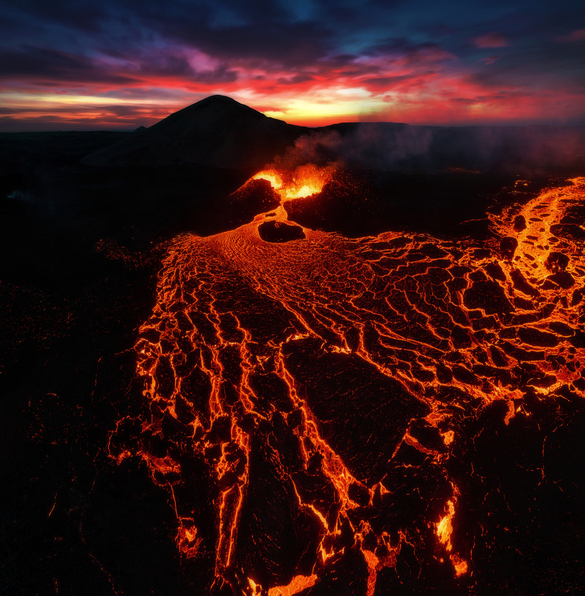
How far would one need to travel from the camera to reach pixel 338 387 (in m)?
8.84

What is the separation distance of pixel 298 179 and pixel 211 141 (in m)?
13.2

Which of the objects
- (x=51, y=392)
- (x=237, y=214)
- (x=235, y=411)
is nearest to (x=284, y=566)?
(x=235, y=411)

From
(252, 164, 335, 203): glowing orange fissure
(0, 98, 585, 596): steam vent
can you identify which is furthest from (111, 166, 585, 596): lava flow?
(252, 164, 335, 203): glowing orange fissure

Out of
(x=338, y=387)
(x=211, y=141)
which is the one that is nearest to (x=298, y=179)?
(x=211, y=141)

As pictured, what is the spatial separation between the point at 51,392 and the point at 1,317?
5017mm

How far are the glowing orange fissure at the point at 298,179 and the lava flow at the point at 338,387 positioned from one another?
9.42m

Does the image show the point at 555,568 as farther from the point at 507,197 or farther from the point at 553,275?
the point at 507,197

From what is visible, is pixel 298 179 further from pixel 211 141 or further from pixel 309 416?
pixel 309 416

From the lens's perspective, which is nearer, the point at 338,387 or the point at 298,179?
the point at 338,387

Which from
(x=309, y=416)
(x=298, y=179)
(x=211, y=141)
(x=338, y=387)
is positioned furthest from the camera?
(x=211, y=141)

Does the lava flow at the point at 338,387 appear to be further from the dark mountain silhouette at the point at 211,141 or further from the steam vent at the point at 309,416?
the dark mountain silhouette at the point at 211,141

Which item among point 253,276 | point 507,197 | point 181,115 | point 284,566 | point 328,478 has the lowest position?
point 284,566

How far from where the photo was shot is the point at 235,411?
8414 millimetres

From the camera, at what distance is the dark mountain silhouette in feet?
102
